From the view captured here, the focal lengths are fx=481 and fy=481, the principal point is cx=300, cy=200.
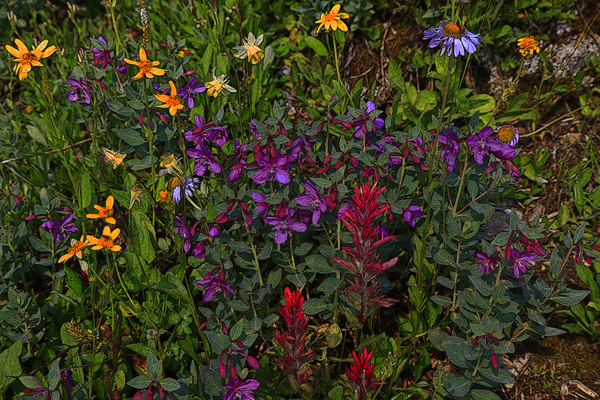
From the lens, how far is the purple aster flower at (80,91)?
2793mm

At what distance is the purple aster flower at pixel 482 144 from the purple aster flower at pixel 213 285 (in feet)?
4.03

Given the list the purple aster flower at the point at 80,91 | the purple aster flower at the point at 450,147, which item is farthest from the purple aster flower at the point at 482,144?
the purple aster flower at the point at 80,91

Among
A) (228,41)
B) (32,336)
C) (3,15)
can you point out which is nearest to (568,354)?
(32,336)

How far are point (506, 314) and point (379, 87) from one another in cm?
205

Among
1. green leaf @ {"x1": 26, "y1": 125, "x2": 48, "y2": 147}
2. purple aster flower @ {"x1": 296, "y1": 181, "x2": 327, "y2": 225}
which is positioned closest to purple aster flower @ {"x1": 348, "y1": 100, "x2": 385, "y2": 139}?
purple aster flower @ {"x1": 296, "y1": 181, "x2": 327, "y2": 225}

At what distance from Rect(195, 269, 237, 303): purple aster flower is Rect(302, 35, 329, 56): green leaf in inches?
80.0

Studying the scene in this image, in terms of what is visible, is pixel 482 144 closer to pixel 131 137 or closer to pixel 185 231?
pixel 185 231

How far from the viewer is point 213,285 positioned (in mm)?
2086

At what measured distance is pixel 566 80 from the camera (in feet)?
11.1

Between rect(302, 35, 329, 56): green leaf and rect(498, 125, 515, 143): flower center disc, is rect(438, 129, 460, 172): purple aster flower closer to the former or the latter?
rect(498, 125, 515, 143): flower center disc

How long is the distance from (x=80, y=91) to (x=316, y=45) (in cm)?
163

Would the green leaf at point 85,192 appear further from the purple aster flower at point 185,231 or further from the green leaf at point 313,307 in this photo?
the green leaf at point 313,307

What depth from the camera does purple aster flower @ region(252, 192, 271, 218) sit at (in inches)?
83.5

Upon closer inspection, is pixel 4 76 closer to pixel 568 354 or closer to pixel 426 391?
pixel 426 391
